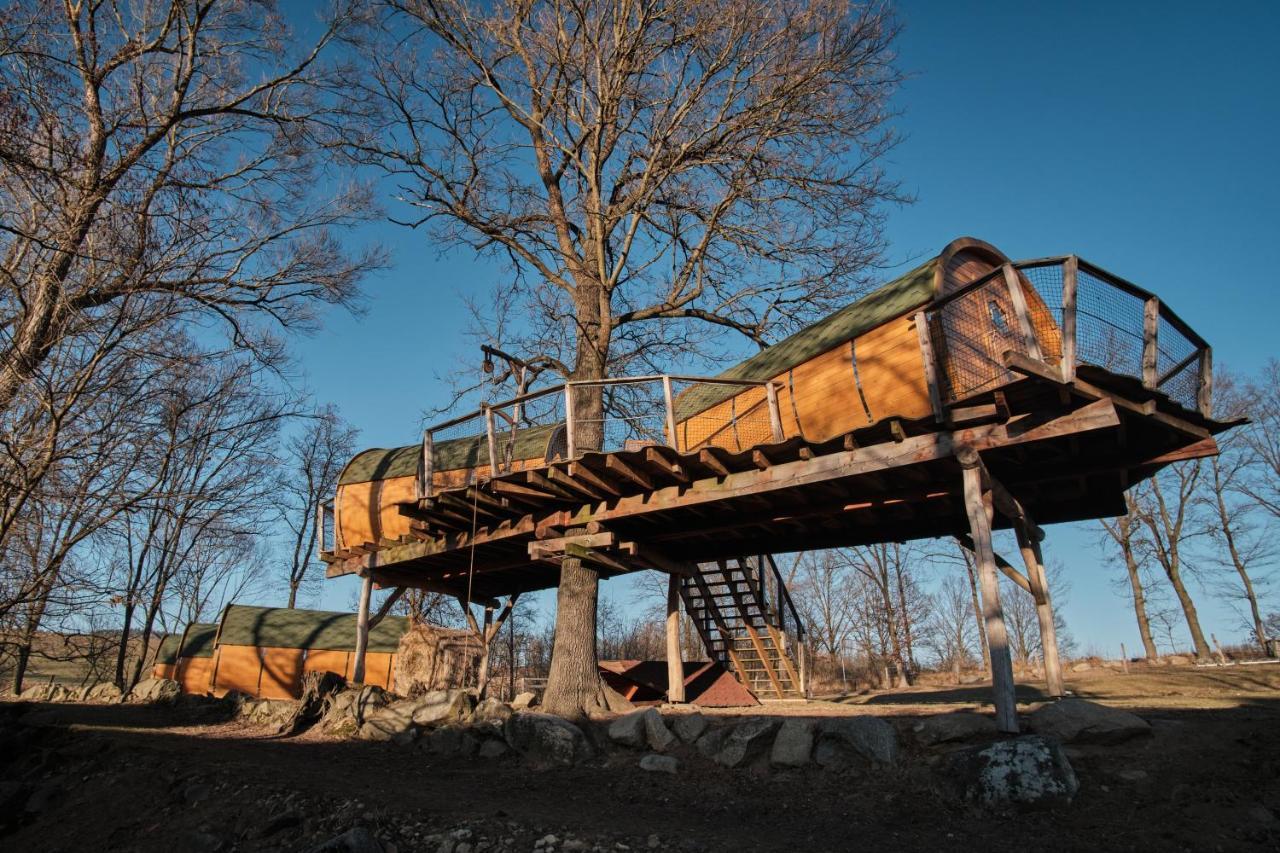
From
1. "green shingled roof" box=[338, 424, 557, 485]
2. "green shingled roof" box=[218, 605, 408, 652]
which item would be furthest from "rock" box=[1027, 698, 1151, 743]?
"green shingled roof" box=[218, 605, 408, 652]

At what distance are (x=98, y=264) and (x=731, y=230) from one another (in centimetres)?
929

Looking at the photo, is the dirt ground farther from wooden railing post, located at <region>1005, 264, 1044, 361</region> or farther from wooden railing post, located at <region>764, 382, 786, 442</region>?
wooden railing post, located at <region>1005, 264, 1044, 361</region>

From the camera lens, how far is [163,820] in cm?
793

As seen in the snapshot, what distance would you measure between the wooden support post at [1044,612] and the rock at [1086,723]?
1331mm

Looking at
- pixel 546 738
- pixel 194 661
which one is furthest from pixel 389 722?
pixel 194 661

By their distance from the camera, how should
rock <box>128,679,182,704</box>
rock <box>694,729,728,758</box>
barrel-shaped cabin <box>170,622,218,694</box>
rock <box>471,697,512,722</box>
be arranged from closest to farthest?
rock <box>694,729,728,758</box> → rock <box>471,697,512,722</box> → rock <box>128,679,182,704</box> → barrel-shaped cabin <box>170,622,218,694</box>

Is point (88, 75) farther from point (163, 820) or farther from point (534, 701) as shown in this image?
point (534, 701)

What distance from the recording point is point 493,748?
32.2 feet

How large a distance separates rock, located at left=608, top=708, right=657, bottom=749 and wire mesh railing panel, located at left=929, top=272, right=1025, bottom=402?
17.8 feet

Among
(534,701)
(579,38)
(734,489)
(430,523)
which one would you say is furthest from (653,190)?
(534,701)

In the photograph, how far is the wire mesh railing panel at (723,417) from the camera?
11.1 metres

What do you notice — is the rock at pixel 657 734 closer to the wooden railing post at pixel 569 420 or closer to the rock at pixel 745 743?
the rock at pixel 745 743

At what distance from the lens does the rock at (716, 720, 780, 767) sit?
8245 mm

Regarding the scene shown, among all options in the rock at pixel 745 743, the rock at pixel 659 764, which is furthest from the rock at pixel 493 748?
the rock at pixel 745 743
